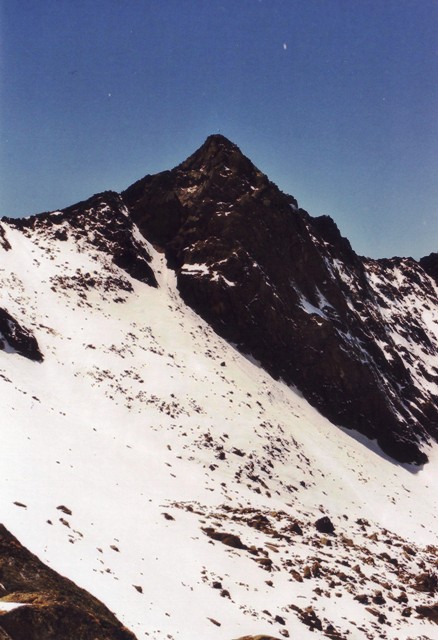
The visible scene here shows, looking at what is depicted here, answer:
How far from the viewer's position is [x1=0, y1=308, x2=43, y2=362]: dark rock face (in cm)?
3139

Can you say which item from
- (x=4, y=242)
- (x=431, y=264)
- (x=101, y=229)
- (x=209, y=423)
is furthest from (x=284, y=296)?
(x=431, y=264)

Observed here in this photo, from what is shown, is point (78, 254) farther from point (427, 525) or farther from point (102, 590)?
point (102, 590)

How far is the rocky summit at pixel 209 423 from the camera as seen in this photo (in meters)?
13.6

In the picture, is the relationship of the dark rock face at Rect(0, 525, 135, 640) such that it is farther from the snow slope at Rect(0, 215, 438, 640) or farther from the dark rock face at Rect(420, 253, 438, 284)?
the dark rock face at Rect(420, 253, 438, 284)

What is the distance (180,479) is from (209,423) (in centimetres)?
747

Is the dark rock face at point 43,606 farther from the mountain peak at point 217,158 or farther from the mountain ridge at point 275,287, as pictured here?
the mountain peak at point 217,158

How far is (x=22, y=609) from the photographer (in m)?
8.51

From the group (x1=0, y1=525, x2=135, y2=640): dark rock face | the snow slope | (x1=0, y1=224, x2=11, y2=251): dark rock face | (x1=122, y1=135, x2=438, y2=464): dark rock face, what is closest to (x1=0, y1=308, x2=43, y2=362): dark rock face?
the snow slope

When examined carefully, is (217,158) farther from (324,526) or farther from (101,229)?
(324,526)

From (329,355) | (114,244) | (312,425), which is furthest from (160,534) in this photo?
(114,244)

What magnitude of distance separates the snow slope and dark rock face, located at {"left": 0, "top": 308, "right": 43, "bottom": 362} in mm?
1014

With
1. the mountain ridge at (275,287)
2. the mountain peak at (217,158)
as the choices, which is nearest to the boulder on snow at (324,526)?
Answer: the mountain ridge at (275,287)

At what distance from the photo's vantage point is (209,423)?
108 ft

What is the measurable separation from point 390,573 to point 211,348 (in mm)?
26133
